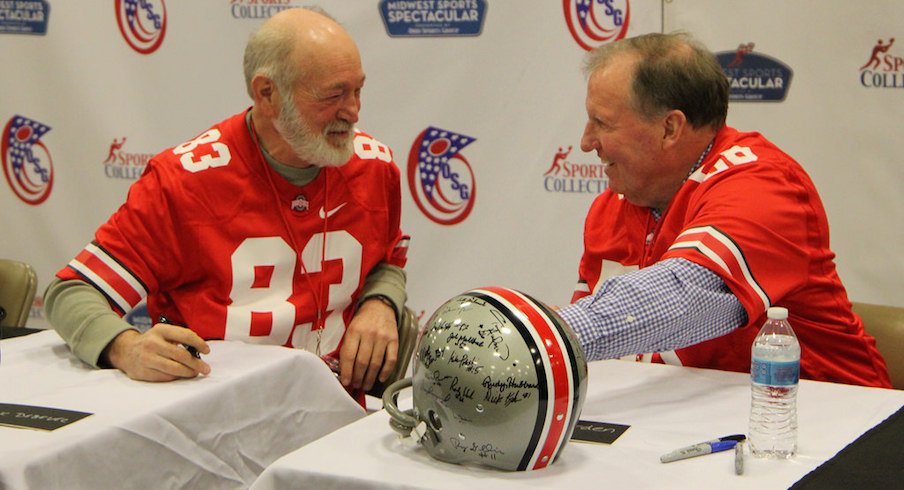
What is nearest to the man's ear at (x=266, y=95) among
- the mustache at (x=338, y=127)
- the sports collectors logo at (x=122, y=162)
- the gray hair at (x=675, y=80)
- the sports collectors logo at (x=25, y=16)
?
the mustache at (x=338, y=127)

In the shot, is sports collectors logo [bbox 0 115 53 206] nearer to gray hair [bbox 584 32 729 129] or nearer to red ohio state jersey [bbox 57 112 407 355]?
red ohio state jersey [bbox 57 112 407 355]

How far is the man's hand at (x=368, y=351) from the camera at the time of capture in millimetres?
2750

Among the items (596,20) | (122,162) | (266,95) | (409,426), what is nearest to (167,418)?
(409,426)

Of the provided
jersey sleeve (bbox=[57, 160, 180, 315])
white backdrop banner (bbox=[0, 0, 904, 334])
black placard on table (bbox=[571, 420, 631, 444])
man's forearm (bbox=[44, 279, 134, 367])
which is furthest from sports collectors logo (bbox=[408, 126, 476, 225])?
black placard on table (bbox=[571, 420, 631, 444])

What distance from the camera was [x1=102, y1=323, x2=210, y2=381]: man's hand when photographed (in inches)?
87.9

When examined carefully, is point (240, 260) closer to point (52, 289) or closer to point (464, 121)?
point (52, 289)

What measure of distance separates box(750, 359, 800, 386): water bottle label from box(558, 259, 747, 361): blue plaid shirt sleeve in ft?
1.04

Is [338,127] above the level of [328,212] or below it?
above

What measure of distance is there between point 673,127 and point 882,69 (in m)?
1.42

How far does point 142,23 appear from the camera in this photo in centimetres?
475

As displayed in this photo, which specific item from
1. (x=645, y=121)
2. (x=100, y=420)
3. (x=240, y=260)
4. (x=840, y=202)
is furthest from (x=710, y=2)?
(x=100, y=420)

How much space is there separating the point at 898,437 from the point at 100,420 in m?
1.39

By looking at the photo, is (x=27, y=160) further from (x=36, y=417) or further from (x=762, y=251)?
(x=762, y=251)

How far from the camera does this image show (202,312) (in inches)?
111
